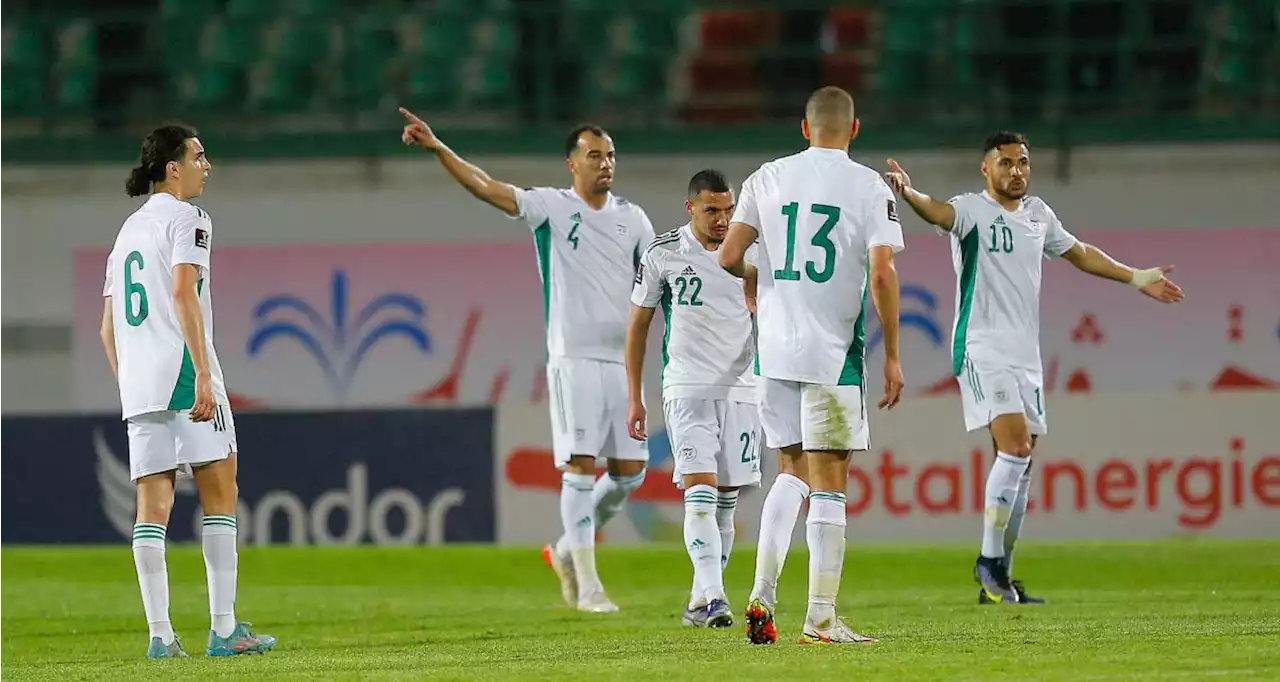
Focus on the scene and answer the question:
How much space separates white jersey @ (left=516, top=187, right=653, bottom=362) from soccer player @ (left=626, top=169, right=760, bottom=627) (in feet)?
2.87

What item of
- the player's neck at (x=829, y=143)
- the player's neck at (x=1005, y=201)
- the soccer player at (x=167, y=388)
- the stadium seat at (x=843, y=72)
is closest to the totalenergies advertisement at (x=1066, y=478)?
the stadium seat at (x=843, y=72)

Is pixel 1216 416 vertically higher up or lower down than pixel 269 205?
lower down

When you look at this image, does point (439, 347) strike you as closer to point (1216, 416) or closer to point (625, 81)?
point (625, 81)

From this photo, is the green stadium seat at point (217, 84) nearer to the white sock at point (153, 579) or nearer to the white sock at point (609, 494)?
the white sock at point (609, 494)

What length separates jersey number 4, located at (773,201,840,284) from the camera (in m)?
7.13

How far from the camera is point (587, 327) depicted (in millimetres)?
9812

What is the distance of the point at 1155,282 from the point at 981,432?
4627mm

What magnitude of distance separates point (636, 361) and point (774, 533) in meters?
1.55

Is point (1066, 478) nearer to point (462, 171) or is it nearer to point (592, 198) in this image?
point (592, 198)

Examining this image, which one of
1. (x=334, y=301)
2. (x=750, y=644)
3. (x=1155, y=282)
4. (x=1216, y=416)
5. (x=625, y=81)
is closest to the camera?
(x=750, y=644)

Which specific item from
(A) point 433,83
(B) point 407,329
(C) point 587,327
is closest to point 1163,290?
(C) point 587,327

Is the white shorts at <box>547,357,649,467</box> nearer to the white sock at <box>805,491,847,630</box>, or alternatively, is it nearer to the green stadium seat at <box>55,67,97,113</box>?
the white sock at <box>805,491,847,630</box>

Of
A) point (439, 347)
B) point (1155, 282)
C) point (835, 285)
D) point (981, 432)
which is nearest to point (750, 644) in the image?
point (835, 285)

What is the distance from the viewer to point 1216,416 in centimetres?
1446
